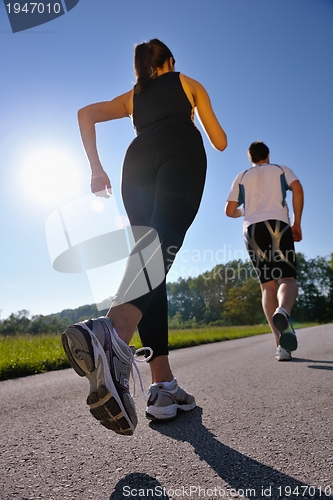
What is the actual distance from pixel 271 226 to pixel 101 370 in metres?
3.00

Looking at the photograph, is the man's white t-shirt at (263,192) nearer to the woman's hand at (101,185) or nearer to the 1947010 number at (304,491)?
the woman's hand at (101,185)

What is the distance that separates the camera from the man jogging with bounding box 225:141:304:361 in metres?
3.77

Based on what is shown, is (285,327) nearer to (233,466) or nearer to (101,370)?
(233,466)

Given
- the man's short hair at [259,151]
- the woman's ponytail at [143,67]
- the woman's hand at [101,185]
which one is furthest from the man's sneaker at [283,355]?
the woman's ponytail at [143,67]

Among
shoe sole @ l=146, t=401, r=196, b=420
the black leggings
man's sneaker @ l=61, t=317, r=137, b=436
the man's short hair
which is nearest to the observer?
man's sneaker @ l=61, t=317, r=137, b=436

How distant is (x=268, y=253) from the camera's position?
3.83 meters

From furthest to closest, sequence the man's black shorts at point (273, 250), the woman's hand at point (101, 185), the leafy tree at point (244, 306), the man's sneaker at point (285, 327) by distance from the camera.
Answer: the leafy tree at point (244, 306), the man's black shorts at point (273, 250), the man's sneaker at point (285, 327), the woman's hand at point (101, 185)

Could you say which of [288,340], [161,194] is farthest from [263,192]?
[161,194]

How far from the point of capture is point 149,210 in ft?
6.33

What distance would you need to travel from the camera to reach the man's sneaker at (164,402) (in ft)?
5.71

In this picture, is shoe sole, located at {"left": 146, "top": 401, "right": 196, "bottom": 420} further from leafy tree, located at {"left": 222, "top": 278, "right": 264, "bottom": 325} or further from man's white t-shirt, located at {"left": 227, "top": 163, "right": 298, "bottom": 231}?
leafy tree, located at {"left": 222, "top": 278, "right": 264, "bottom": 325}

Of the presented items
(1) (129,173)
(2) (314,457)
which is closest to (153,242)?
(1) (129,173)

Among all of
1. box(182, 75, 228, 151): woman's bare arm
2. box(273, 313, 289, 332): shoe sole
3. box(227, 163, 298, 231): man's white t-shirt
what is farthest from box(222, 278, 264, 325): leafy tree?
box(182, 75, 228, 151): woman's bare arm

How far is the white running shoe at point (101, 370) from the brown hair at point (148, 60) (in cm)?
140
